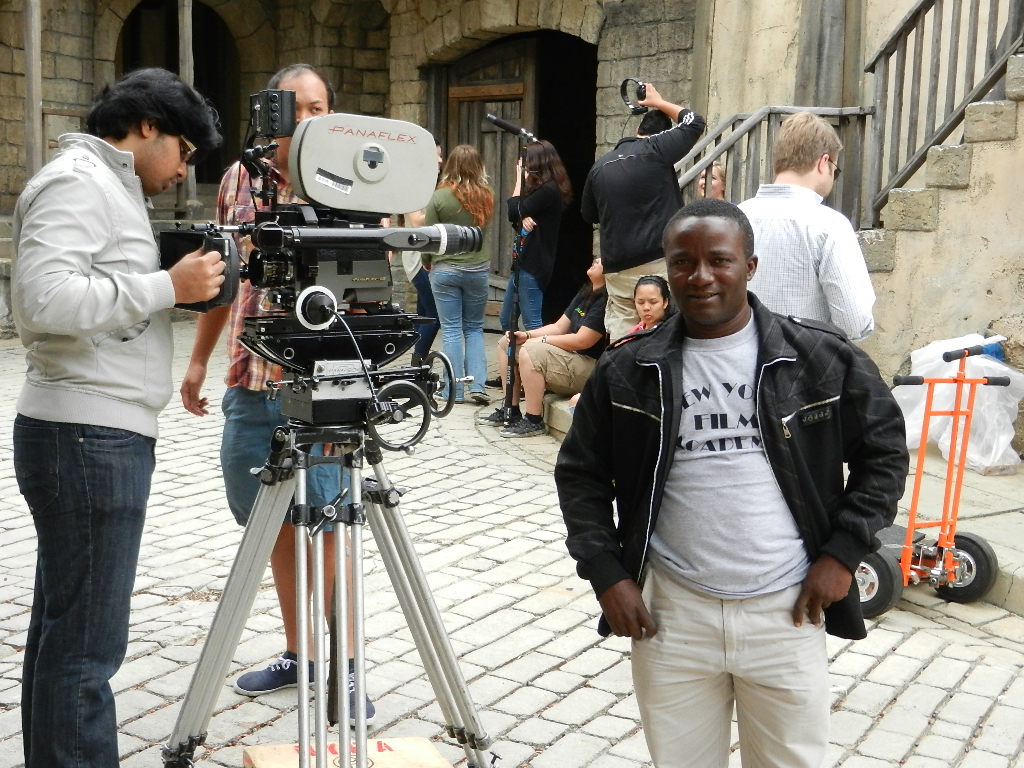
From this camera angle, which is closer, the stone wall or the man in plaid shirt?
the man in plaid shirt

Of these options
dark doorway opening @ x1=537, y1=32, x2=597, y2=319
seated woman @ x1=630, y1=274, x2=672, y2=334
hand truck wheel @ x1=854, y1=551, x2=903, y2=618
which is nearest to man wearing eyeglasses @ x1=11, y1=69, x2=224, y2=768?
hand truck wheel @ x1=854, y1=551, x2=903, y2=618

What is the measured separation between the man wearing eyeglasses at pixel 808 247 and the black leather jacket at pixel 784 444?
5.46 feet

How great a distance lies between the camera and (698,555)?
2365 millimetres

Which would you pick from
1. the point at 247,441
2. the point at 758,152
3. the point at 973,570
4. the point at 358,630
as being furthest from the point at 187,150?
the point at 758,152

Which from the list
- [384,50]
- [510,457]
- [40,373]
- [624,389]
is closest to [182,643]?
[40,373]

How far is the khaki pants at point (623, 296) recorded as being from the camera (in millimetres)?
6875

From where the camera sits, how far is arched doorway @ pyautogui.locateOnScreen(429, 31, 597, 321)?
11578 mm

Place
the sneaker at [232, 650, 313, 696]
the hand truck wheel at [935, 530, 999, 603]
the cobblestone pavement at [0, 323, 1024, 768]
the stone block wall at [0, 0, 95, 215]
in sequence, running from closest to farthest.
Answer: the cobblestone pavement at [0, 323, 1024, 768] < the sneaker at [232, 650, 313, 696] < the hand truck wheel at [935, 530, 999, 603] < the stone block wall at [0, 0, 95, 215]

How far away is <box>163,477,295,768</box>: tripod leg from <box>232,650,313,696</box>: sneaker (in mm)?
859

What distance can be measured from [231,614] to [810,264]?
7.24ft

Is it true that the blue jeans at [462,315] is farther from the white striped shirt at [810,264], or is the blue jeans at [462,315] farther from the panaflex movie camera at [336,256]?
the panaflex movie camera at [336,256]

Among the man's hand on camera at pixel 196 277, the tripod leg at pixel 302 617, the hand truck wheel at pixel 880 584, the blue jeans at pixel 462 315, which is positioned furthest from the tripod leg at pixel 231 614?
the blue jeans at pixel 462 315

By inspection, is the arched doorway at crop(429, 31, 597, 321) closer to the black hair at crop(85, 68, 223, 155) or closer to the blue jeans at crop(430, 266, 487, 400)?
the blue jeans at crop(430, 266, 487, 400)

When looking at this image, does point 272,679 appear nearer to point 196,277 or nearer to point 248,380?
→ point 248,380
